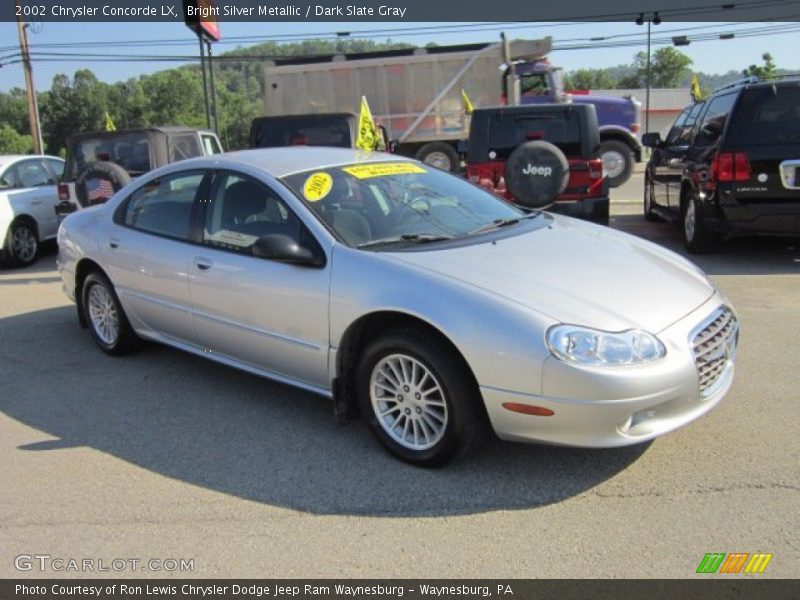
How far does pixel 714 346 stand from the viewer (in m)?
3.39

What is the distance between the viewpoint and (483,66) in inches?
662

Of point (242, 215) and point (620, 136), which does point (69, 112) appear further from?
point (242, 215)

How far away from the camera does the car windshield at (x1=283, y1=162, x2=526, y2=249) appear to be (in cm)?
396

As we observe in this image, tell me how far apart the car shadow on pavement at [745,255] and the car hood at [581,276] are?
13.5ft

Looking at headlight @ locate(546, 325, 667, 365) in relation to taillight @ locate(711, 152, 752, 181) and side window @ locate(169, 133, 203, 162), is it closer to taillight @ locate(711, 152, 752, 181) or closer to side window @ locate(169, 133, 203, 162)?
taillight @ locate(711, 152, 752, 181)

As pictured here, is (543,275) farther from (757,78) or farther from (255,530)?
(757,78)

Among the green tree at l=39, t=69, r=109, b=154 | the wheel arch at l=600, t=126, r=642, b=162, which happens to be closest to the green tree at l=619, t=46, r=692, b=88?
the green tree at l=39, t=69, r=109, b=154

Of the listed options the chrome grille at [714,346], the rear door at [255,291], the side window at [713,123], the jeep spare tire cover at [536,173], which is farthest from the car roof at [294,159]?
the side window at [713,123]

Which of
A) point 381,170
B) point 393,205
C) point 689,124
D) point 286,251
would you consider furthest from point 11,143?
point 286,251

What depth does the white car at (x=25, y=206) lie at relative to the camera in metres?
9.72

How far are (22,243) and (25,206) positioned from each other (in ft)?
1.71
